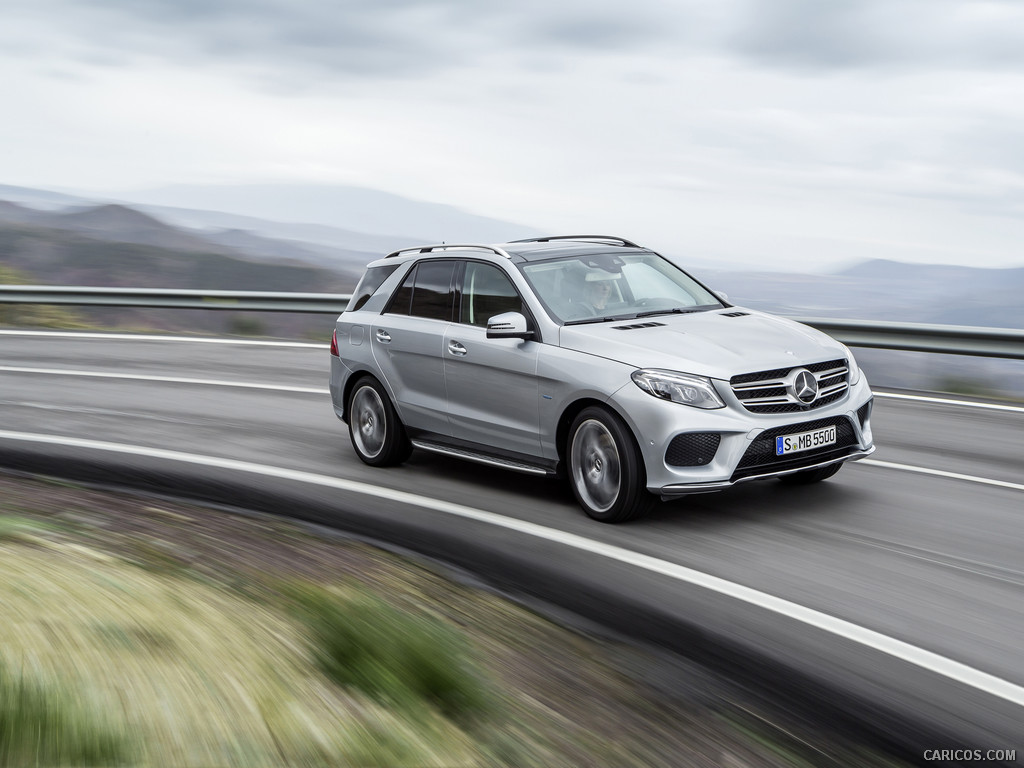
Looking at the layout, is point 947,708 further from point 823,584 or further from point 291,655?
point 291,655

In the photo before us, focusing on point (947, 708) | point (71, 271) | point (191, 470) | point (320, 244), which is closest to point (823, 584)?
point (947, 708)

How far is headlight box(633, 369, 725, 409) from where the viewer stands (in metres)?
6.93

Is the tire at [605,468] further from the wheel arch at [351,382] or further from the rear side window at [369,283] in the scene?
the rear side window at [369,283]

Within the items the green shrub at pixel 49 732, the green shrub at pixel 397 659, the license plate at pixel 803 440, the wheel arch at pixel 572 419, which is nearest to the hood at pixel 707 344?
the wheel arch at pixel 572 419

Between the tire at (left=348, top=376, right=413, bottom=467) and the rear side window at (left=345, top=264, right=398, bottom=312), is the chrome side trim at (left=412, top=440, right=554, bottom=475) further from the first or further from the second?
the rear side window at (left=345, top=264, right=398, bottom=312)

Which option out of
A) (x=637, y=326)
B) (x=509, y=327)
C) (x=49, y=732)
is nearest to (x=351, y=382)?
(x=509, y=327)

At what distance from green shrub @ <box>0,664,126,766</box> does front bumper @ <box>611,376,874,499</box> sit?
397 centimetres

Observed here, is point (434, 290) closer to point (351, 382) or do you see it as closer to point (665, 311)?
point (351, 382)

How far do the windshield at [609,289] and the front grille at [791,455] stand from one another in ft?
4.82

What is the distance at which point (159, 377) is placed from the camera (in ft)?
49.5

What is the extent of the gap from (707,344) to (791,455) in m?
0.85

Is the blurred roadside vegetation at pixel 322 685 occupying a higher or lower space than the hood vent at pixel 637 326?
lower

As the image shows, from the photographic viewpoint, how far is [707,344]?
727 centimetres

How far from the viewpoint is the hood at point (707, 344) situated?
7039 millimetres
